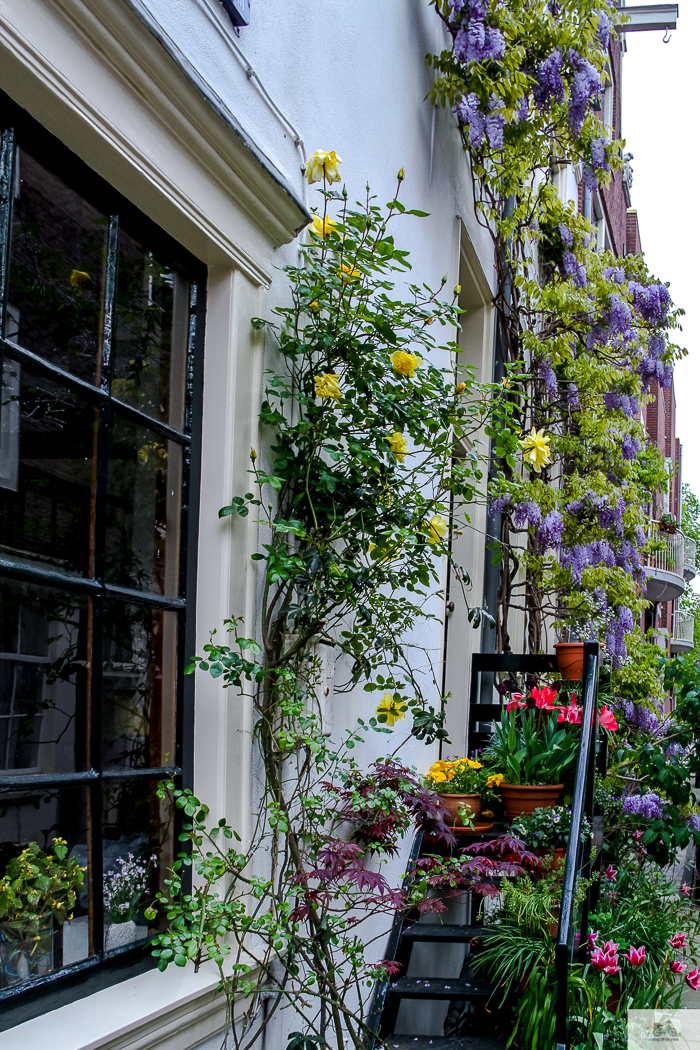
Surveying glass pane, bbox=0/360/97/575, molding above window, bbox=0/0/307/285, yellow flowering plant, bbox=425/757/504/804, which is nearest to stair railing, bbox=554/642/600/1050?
yellow flowering plant, bbox=425/757/504/804

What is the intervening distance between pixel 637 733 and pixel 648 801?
1.18 meters

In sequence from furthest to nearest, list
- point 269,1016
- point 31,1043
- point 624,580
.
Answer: point 624,580 → point 269,1016 → point 31,1043

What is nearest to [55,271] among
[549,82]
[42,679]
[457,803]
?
[42,679]

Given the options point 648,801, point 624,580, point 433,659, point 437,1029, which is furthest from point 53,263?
point 624,580

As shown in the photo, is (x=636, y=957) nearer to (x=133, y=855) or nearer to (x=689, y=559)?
(x=133, y=855)

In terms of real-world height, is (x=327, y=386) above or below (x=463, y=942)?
above

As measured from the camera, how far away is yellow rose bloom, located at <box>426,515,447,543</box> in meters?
3.01

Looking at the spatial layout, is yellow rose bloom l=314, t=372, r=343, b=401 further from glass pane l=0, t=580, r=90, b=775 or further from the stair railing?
the stair railing

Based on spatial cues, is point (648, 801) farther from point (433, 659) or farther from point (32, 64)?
point (32, 64)

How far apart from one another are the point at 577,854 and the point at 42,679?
1887 millimetres

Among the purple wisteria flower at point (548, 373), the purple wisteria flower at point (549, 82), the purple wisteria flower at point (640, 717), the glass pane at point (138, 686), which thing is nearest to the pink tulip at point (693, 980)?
the glass pane at point (138, 686)

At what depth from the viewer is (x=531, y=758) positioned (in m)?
4.41

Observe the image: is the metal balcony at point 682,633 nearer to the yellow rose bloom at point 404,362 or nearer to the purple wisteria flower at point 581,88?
the purple wisteria flower at point 581,88

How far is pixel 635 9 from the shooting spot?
32.0 ft
